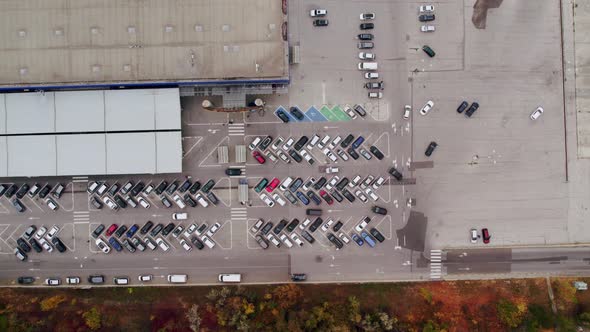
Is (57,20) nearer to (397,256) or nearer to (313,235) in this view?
(313,235)

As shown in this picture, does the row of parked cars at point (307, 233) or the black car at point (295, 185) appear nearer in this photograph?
the row of parked cars at point (307, 233)

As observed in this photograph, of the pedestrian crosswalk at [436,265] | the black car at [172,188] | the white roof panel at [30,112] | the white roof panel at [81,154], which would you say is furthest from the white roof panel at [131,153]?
the pedestrian crosswalk at [436,265]

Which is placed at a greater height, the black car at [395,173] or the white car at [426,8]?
the white car at [426,8]

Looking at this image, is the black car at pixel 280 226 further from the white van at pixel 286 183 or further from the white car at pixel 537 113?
the white car at pixel 537 113

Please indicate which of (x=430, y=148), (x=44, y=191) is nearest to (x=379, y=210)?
(x=430, y=148)

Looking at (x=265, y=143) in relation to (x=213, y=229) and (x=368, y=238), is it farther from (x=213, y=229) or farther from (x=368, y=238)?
(x=368, y=238)

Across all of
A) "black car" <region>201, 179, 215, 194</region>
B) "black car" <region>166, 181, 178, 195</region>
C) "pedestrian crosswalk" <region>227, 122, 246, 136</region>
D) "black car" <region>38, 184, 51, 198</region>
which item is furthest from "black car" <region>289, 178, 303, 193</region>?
"black car" <region>38, 184, 51, 198</region>

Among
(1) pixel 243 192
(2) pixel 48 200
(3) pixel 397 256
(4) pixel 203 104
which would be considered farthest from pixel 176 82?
(3) pixel 397 256
